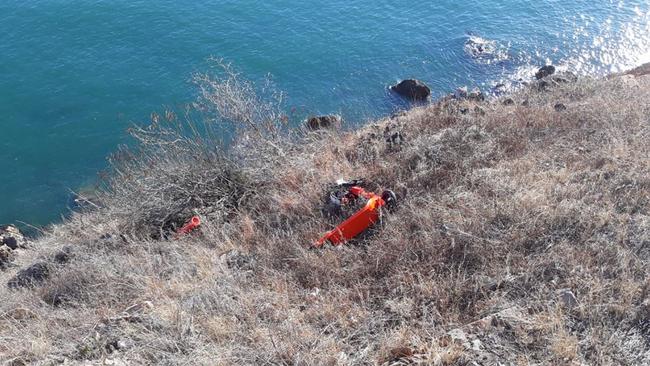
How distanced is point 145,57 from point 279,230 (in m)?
18.4

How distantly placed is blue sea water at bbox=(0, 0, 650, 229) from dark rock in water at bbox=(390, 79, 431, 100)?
51cm

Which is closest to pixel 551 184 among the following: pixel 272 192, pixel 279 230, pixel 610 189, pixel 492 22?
pixel 610 189

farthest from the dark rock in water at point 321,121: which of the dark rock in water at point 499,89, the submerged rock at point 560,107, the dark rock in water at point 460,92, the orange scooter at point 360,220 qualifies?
the orange scooter at point 360,220

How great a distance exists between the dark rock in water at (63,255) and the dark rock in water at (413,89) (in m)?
15.5

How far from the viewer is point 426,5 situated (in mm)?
29953

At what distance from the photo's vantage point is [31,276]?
10.5 metres

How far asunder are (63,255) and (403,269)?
23.0 feet

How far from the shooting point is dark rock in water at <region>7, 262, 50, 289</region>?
33.3ft

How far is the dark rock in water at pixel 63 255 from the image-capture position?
10.8 metres

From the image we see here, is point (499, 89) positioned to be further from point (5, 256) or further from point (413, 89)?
point (5, 256)

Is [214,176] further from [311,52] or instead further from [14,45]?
[14,45]

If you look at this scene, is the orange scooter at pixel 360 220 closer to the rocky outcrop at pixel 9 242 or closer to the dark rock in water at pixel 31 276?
the dark rock in water at pixel 31 276

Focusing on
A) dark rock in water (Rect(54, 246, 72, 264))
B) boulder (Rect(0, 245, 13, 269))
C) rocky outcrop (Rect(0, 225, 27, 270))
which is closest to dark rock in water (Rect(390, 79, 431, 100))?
rocky outcrop (Rect(0, 225, 27, 270))

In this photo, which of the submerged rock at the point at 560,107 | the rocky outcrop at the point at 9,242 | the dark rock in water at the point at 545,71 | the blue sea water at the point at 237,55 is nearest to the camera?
the submerged rock at the point at 560,107
